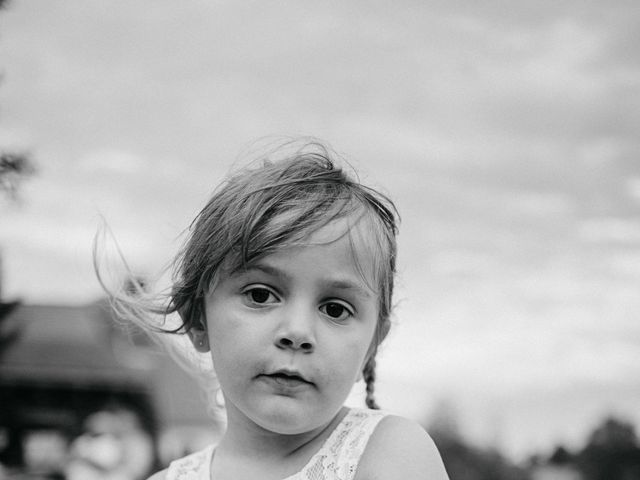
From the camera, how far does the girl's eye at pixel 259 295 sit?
4.99 ft

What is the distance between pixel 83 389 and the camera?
77.9 ft

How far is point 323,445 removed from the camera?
1.65 m

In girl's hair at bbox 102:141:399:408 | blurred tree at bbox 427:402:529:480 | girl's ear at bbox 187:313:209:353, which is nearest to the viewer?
girl's hair at bbox 102:141:399:408

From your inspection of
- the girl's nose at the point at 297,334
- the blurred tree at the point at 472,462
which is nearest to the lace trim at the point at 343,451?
the girl's nose at the point at 297,334

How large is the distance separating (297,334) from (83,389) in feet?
77.6

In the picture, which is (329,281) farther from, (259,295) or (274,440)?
(274,440)

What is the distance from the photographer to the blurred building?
71.3ft

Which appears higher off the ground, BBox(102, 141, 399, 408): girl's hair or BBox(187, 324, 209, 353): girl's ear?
BBox(102, 141, 399, 408): girl's hair

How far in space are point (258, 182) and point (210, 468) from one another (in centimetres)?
64

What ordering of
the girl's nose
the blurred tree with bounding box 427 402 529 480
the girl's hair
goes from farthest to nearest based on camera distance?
the blurred tree with bounding box 427 402 529 480
the girl's hair
the girl's nose

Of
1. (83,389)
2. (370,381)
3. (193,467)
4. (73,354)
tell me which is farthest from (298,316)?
(73,354)

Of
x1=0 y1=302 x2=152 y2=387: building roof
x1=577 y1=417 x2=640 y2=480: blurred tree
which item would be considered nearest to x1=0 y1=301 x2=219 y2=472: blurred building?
x1=0 y1=302 x2=152 y2=387: building roof

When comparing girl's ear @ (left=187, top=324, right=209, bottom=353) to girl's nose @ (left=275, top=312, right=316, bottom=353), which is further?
girl's ear @ (left=187, top=324, right=209, bottom=353)

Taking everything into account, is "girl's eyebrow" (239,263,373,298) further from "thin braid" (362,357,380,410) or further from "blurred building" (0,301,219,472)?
"blurred building" (0,301,219,472)
